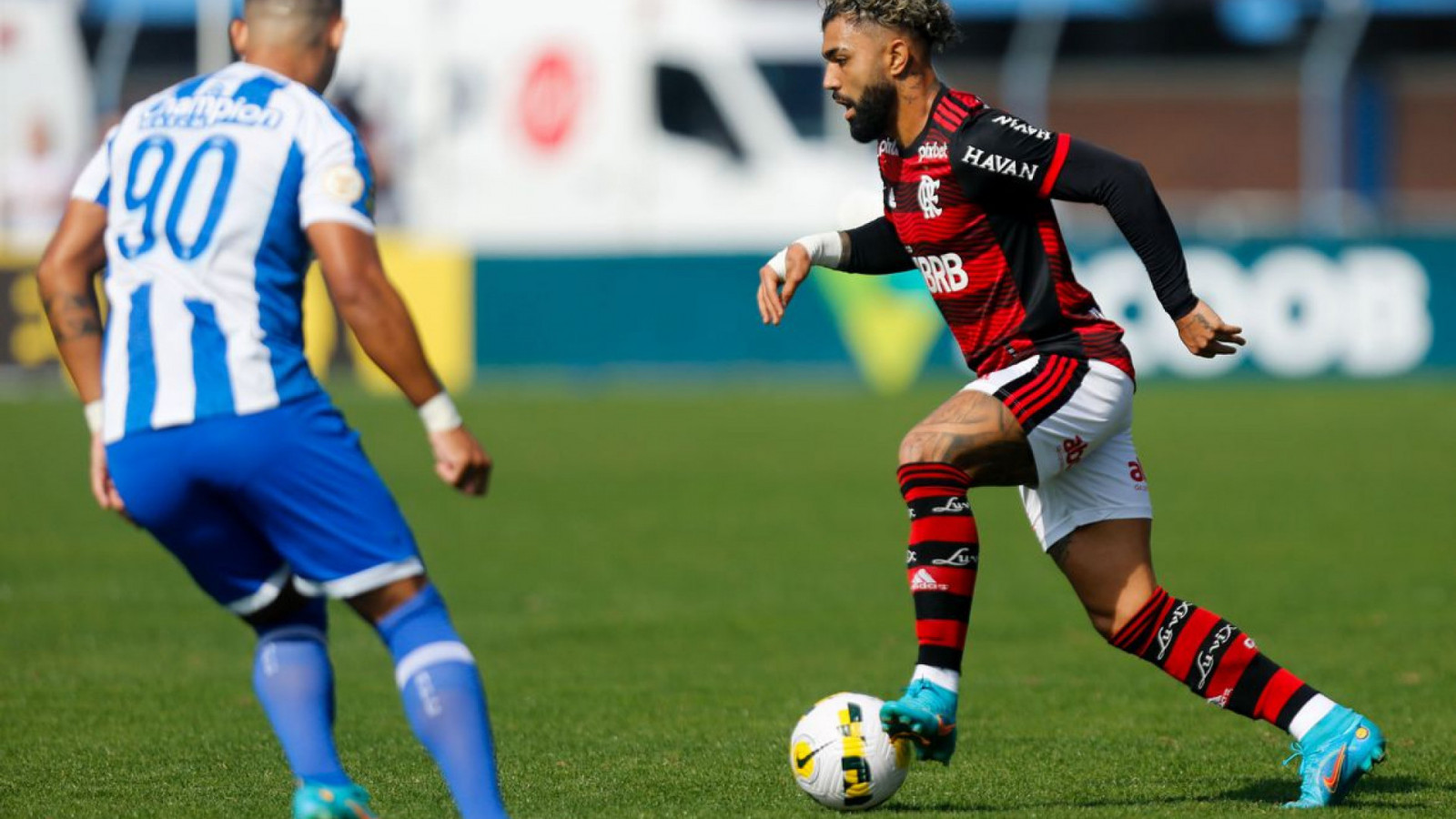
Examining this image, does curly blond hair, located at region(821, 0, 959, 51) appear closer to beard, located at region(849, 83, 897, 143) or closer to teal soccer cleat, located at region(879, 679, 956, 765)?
beard, located at region(849, 83, 897, 143)

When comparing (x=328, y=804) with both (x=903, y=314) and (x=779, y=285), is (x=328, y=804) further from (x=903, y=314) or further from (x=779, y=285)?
(x=903, y=314)

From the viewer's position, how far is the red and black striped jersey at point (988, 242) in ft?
19.0

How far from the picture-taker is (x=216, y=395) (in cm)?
463

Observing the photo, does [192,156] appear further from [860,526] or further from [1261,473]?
[1261,473]

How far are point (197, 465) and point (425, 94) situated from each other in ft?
92.5

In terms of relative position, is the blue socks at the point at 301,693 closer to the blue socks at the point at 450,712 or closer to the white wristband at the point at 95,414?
the blue socks at the point at 450,712

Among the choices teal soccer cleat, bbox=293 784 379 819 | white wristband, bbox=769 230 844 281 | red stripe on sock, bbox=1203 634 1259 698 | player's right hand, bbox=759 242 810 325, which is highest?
white wristband, bbox=769 230 844 281

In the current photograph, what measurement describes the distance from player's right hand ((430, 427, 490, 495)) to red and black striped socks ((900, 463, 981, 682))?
57.7 inches

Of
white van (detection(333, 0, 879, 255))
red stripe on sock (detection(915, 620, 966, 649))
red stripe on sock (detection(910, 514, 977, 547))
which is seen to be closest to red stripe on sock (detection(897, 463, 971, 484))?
red stripe on sock (detection(910, 514, 977, 547))

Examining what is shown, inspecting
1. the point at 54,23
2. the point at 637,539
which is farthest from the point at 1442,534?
the point at 54,23

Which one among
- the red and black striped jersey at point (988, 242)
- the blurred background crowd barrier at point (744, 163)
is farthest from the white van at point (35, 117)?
the red and black striped jersey at point (988, 242)

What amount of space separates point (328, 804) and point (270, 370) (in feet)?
3.19

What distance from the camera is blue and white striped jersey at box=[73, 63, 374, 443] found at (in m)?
4.65

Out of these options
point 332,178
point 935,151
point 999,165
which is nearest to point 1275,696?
point 999,165
